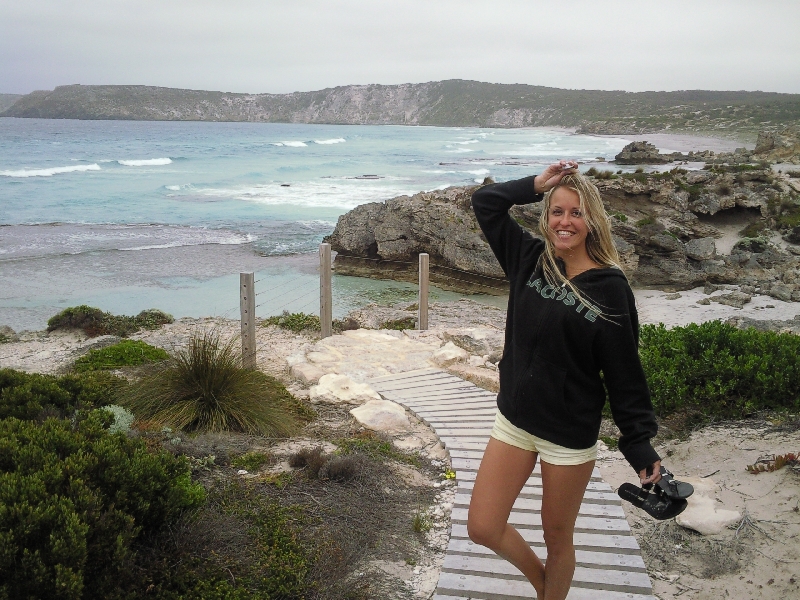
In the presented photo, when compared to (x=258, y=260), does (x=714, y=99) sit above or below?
above

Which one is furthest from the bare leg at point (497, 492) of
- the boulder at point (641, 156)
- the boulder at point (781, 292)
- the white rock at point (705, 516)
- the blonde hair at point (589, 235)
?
the boulder at point (641, 156)

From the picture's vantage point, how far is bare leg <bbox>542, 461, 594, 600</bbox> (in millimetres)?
2686

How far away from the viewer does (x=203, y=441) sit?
4957 mm

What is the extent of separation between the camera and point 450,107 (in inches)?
7018

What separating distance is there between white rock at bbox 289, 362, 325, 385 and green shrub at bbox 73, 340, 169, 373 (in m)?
1.64

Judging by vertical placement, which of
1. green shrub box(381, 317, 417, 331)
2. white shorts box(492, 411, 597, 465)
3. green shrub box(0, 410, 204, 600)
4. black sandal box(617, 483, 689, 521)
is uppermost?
white shorts box(492, 411, 597, 465)

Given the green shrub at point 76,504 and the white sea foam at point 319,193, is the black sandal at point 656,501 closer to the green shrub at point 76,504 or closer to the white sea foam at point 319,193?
the green shrub at point 76,504

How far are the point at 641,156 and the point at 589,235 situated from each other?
51.6 metres

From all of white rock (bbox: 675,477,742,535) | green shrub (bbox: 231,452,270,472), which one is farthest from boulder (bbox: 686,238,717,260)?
green shrub (bbox: 231,452,270,472)

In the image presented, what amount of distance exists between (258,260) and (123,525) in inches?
756

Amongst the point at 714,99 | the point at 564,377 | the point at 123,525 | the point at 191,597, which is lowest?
the point at 191,597

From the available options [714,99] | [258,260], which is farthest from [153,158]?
[714,99]

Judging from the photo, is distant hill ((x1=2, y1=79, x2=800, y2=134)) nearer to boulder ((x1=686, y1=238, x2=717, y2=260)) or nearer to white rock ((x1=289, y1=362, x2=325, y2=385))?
boulder ((x1=686, y1=238, x2=717, y2=260))

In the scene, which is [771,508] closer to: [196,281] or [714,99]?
[196,281]
